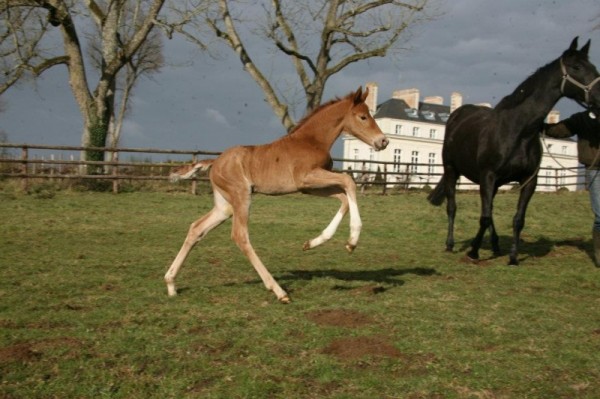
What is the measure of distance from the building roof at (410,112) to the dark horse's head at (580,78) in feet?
197

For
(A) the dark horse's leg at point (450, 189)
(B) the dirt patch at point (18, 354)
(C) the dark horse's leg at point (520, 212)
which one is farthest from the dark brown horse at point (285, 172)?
(A) the dark horse's leg at point (450, 189)

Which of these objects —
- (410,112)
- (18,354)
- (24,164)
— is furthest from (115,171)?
(410,112)

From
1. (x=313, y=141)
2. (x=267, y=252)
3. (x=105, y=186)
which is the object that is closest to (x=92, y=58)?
(x=105, y=186)

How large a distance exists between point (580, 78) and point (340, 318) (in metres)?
5.16

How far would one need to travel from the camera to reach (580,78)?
7812mm

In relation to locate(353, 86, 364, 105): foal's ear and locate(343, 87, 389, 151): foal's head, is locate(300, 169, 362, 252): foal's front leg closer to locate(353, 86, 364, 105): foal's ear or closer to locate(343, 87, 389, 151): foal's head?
locate(343, 87, 389, 151): foal's head

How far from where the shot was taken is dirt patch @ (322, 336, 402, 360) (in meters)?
4.35

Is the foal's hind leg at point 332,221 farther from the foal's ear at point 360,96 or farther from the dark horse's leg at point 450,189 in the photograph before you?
the dark horse's leg at point 450,189

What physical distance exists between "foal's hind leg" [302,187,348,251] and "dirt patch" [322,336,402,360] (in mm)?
1329

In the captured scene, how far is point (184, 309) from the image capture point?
5559 mm

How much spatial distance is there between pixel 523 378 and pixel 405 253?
5753 millimetres

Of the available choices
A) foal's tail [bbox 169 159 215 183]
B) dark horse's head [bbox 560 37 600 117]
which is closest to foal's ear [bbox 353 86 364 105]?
foal's tail [bbox 169 159 215 183]

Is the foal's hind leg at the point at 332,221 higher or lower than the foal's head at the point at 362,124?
lower

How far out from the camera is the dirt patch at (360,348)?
435cm
